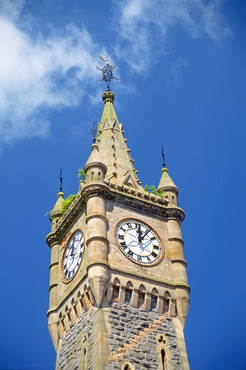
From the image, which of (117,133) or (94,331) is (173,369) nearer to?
(94,331)

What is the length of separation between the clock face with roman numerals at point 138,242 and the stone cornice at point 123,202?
1.39 metres

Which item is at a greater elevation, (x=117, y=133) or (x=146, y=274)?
(x=117, y=133)

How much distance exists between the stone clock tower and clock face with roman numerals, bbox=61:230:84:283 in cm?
7

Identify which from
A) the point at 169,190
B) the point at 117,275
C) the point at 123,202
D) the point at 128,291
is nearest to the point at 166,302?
the point at 128,291

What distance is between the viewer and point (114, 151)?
53.2 meters

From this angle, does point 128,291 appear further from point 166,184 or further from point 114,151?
point 114,151

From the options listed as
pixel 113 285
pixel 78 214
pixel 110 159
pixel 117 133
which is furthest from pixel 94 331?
pixel 117 133

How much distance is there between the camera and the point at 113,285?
42.8 metres

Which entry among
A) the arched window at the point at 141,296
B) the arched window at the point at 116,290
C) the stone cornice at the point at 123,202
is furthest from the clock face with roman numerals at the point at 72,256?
the arched window at the point at 141,296

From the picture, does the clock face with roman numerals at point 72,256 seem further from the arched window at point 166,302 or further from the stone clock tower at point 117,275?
the arched window at point 166,302

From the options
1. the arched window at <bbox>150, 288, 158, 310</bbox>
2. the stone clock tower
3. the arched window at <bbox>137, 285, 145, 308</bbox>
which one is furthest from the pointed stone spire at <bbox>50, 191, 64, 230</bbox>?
the arched window at <bbox>150, 288, 158, 310</bbox>

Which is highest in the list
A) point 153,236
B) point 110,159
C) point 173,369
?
point 110,159

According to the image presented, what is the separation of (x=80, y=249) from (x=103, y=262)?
370 centimetres

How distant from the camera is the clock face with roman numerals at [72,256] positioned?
45.9 m
